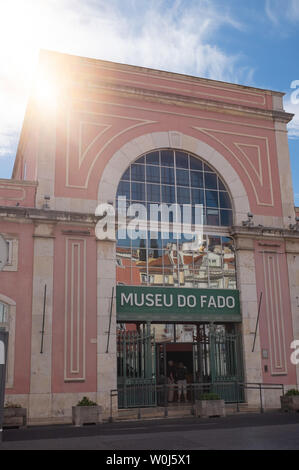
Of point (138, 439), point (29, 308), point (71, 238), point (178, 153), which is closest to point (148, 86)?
point (178, 153)

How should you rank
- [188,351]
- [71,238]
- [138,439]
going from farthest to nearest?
[188,351] → [71,238] → [138,439]

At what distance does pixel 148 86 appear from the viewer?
81.5 feet

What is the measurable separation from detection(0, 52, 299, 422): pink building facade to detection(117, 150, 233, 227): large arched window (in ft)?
0.78

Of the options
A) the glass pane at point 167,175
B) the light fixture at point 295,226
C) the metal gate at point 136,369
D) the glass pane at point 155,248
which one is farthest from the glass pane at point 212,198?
the metal gate at point 136,369

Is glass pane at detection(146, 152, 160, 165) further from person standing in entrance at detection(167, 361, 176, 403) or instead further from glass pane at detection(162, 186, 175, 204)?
person standing in entrance at detection(167, 361, 176, 403)

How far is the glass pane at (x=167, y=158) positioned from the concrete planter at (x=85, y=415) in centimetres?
1147

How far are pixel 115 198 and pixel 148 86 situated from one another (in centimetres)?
593

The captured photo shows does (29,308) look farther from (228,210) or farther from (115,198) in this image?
(228,210)

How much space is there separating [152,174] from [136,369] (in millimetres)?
8460

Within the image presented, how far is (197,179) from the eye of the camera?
80.4 ft

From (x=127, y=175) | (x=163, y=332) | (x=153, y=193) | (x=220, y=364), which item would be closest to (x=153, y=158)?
(x=127, y=175)

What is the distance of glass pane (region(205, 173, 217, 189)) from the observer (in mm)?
24656

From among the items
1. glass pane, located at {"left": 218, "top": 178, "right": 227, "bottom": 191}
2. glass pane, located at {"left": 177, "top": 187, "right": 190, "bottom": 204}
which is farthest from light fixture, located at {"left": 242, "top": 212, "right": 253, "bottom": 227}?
glass pane, located at {"left": 177, "top": 187, "right": 190, "bottom": 204}

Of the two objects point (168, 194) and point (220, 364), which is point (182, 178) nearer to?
point (168, 194)
